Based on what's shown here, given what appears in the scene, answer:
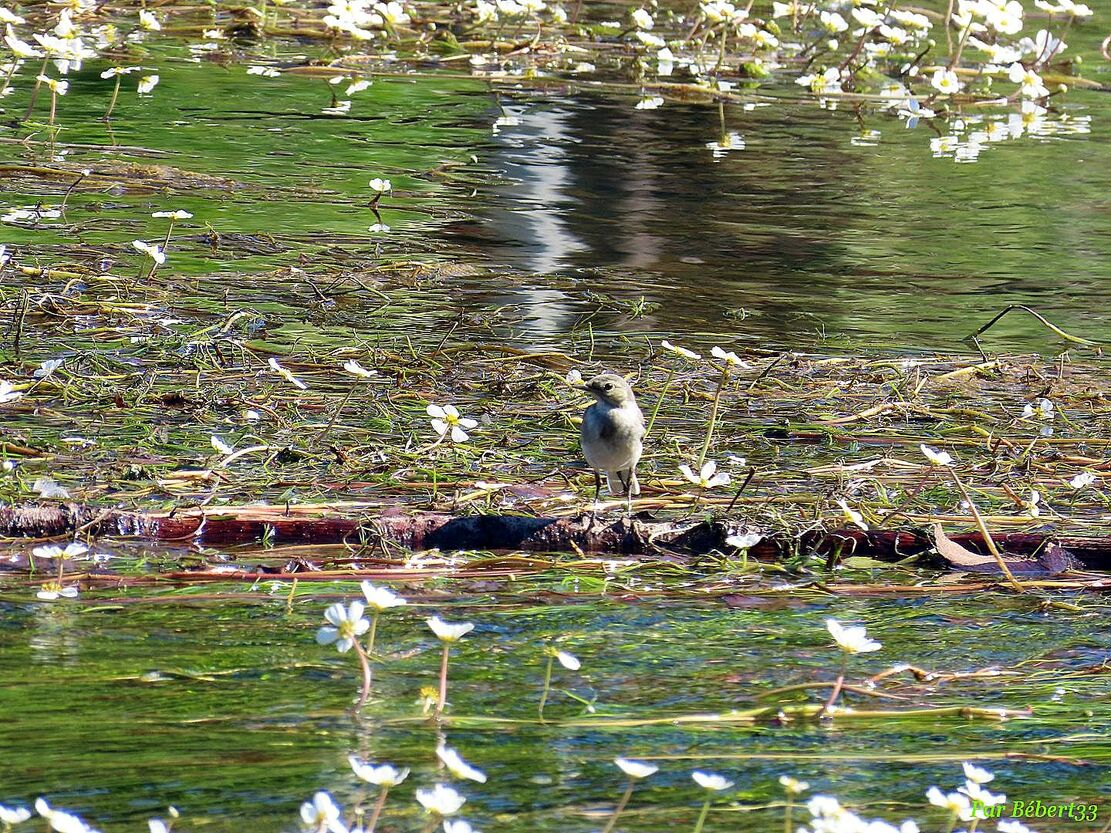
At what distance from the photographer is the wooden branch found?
416 cm

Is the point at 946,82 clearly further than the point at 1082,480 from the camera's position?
Yes

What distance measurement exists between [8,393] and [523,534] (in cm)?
162

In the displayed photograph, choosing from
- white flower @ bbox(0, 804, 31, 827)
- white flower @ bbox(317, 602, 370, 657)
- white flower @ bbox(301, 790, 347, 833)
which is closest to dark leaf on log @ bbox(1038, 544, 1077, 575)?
white flower @ bbox(317, 602, 370, 657)

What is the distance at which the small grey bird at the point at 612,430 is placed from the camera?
4.38 meters

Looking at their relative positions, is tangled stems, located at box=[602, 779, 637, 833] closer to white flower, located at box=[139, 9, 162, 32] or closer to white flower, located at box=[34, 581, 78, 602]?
white flower, located at box=[34, 581, 78, 602]

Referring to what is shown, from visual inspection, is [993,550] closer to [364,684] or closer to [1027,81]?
[364,684]

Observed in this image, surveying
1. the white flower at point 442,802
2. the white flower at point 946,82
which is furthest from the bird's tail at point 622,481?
the white flower at point 946,82

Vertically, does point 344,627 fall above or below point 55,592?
above

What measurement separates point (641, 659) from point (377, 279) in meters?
3.67

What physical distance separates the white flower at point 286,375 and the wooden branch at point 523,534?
1.01m

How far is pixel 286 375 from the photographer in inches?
208

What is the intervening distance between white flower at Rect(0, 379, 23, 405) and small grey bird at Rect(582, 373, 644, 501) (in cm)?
161

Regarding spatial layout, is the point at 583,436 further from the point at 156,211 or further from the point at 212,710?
the point at 156,211

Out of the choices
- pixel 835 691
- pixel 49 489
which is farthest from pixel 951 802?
pixel 49 489
